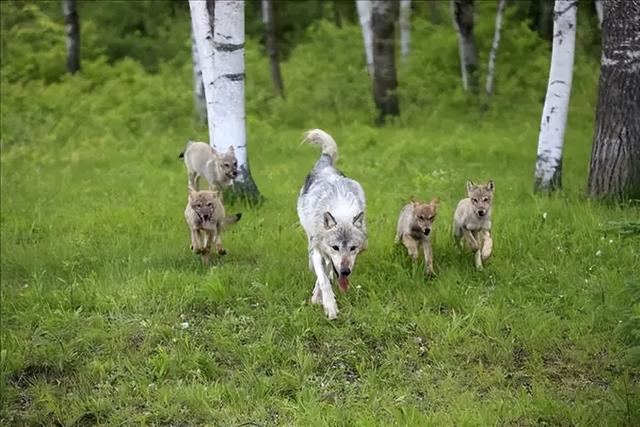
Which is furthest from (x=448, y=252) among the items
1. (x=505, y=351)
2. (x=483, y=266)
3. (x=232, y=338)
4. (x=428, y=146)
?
(x=428, y=146)

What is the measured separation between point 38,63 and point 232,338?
21.9 metres

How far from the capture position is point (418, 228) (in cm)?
839

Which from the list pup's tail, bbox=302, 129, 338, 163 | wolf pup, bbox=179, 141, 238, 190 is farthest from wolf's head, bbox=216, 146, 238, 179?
pup's tail, bbox=302, 129, 338, 163

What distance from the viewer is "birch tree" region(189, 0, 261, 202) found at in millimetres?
11375

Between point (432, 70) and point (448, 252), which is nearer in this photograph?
point (448, 252)

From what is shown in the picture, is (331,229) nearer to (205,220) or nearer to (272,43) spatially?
(205,220)

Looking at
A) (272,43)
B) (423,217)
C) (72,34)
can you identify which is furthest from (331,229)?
(72,34)

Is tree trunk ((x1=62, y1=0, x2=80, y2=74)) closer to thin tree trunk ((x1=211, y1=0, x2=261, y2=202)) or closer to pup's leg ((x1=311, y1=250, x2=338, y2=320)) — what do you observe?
thin tree trunk ((x1=211, y1=0, x2=261, y2=202))

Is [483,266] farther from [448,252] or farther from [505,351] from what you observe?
[505,351]

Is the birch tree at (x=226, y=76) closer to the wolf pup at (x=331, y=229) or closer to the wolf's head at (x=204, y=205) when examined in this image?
the wolf's head at (x=204, y=205)

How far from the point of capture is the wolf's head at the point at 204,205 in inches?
348

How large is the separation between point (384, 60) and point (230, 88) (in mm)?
8137

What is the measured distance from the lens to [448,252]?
8938 millimetres

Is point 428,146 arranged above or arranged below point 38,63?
below
